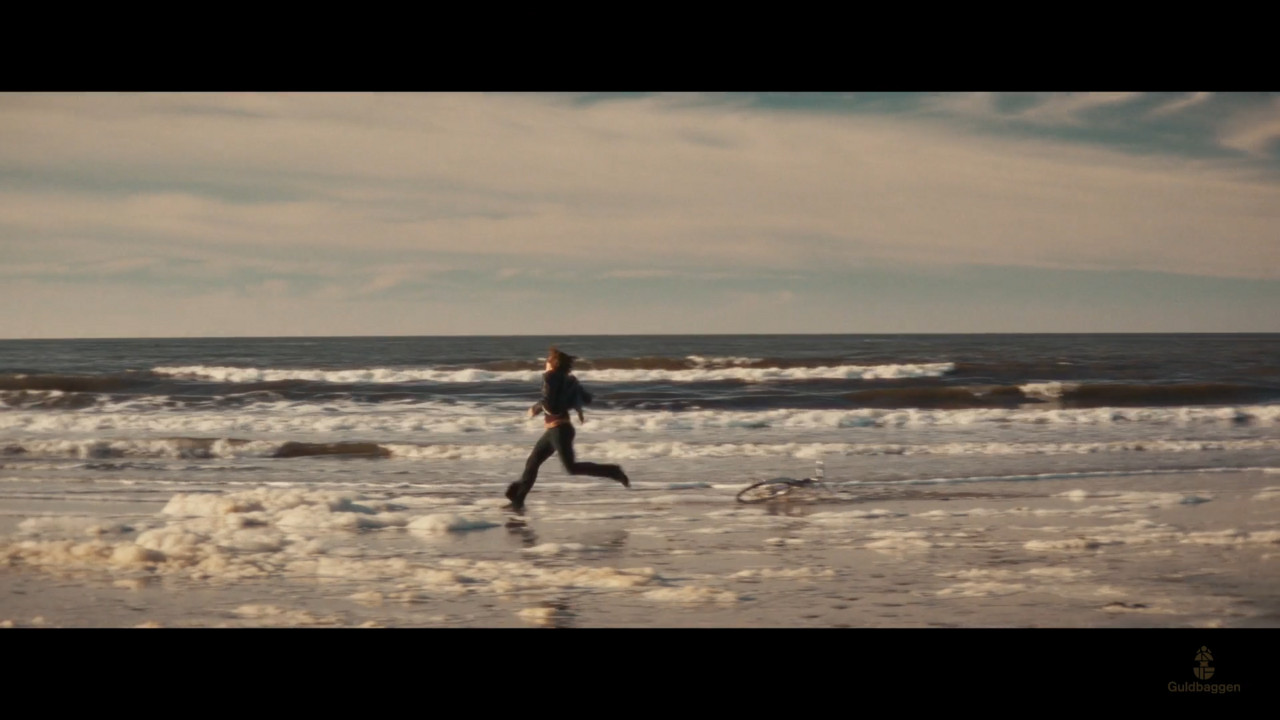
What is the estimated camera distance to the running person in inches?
433

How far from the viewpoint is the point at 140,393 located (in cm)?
2853

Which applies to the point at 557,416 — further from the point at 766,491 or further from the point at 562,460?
the point at 766,491

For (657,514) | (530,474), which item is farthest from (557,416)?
(657,514)

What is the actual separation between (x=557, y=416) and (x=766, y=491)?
2581 mm

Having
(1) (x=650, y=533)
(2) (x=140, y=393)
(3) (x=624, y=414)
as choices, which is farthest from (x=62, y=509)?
(2) (x=140, y=393)

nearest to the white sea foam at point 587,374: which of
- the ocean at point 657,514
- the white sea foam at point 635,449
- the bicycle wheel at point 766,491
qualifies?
the ocean at point 657,514

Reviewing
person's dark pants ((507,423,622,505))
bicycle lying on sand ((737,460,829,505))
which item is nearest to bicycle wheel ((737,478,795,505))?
bicycle lying on sand ((737,460,829,505))
